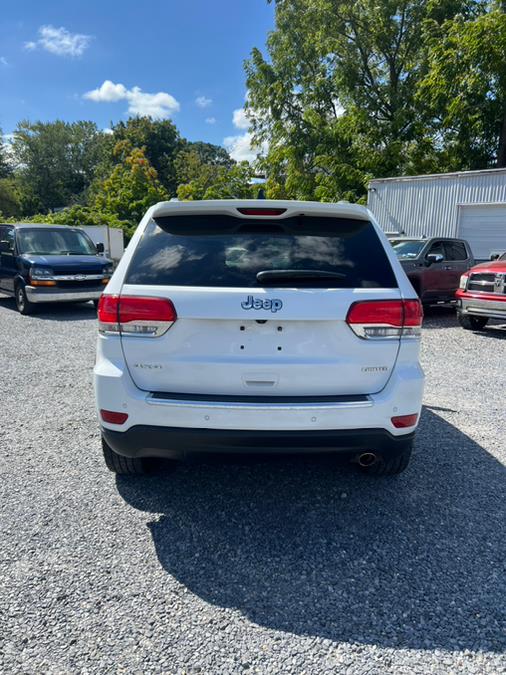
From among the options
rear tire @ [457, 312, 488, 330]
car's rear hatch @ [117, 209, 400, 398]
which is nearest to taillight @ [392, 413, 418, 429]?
car's rear hatch @ [117, 209, 400, 398]

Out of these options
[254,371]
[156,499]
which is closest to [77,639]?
[156,499]

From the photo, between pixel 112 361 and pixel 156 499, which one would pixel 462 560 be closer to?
pixel 156 499

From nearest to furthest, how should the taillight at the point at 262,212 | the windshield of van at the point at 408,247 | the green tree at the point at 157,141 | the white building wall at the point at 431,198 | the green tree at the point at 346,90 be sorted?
1. the taillight at the point at 262,212
2. the windshield of van at the point at 408,247
3. the white building wall at the point at 431,198
4. the green tree at the point at 346,90
5. the green tree at the point at 157,141

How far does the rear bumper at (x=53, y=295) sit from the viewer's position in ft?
35.1

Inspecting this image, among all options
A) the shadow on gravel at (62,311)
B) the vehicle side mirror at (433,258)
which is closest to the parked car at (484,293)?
the vehicle side mirror at (433,258)

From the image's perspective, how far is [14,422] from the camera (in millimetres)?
4648

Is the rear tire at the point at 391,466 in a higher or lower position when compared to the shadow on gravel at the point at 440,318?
higher

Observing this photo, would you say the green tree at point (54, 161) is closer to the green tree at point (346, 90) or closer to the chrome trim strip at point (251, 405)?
the green tree at point (346, 90)

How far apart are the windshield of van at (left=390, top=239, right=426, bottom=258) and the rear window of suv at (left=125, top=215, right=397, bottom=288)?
8921 mm

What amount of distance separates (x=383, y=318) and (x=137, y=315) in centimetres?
132

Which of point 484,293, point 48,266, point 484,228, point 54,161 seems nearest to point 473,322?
point 484,293

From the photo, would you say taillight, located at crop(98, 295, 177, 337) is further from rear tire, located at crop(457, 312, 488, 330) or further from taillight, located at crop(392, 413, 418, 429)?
rear tire, located at crop(457, 312, 488, 330)

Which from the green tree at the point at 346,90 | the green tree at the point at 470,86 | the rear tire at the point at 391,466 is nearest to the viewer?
the rear tire at the point at 391,466

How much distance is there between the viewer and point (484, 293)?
9.16 metres
